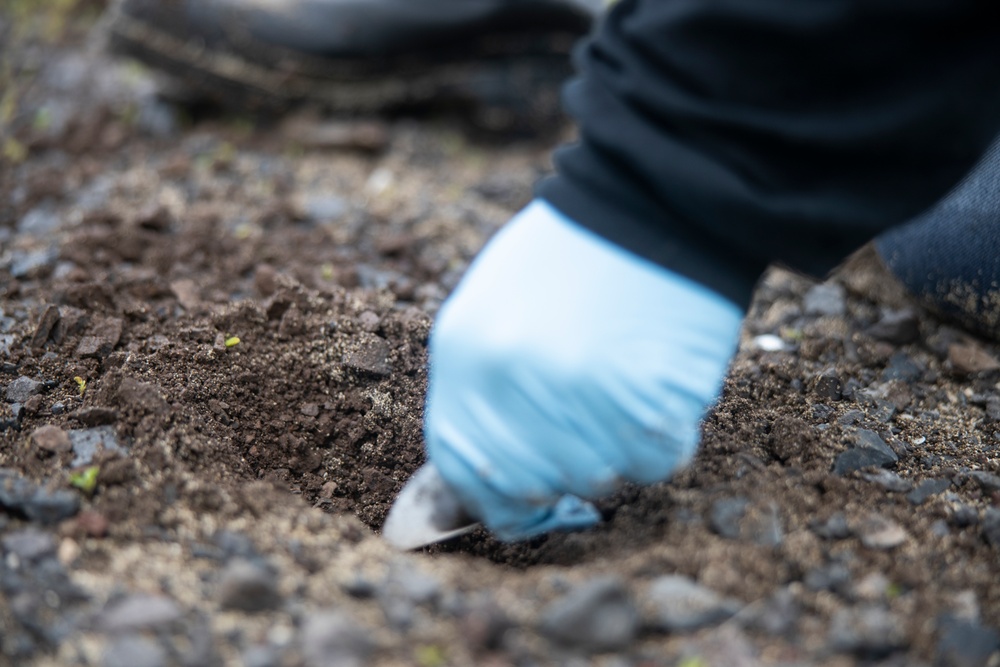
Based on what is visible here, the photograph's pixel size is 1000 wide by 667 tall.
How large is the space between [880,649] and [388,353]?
3.12 feet

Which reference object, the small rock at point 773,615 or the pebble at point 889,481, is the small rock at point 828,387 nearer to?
the pebble at point 889,481

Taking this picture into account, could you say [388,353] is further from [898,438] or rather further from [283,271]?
[898,438]

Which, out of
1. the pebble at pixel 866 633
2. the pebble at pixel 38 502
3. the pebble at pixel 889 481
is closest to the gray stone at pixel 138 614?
the pebble at pixel 38 502

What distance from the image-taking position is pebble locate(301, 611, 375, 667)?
1.01 m

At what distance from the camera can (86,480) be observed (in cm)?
129

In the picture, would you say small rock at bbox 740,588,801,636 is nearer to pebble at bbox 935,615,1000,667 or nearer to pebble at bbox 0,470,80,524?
pebble at bbox 935,615,1000,667

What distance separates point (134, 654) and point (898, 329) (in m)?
1.49

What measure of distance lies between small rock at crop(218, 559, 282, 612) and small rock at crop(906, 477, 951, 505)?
93 centimetres

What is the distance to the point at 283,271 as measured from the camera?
6.49 ft

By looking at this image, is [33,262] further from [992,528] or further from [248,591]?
[992,528]

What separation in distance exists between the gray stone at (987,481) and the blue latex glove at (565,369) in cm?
50

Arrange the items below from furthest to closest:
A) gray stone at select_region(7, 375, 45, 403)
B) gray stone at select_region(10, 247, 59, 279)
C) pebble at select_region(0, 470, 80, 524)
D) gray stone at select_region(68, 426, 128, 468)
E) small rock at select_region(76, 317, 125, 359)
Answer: gray stone at select_region(10, 247, 59, 279)
small rock at select_region(76, 317, 125, 359)
gray stone at select_region(7, 375, 45, 403)
gray stone at select_region(68, 426, 128, 468)
pebble at select_region(0, 470, 80, 524)

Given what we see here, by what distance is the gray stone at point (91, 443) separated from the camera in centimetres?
136

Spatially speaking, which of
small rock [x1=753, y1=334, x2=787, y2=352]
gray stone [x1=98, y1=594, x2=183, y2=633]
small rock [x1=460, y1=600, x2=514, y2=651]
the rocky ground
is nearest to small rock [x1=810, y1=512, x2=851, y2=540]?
the rocky ground
